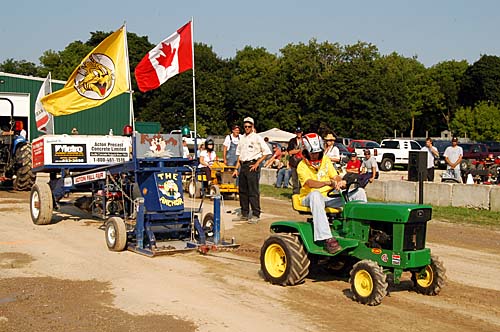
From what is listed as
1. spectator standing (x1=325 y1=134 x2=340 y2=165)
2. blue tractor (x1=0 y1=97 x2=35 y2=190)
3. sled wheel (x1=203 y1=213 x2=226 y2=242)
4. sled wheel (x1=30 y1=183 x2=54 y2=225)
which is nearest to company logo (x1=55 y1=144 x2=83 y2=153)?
sled wheel (x1=30 y1=183 x2=54 y2=225)

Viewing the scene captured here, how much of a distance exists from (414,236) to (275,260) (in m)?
1.86

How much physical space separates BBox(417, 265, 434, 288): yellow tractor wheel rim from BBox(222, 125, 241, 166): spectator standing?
32.0 feet

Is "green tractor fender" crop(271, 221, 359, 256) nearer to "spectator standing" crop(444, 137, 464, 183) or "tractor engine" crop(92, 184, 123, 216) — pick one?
"tractor engine" crop(92, 184, 123, 216)

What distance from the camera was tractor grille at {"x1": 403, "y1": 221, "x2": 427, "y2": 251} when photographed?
7.14 metres

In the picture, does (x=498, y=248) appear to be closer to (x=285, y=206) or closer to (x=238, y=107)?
(x=285, y=206)

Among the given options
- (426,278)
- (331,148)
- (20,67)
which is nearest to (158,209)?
(426,278)

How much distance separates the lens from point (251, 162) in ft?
43.9

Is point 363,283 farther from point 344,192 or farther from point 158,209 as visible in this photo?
point 158,209

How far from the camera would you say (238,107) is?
74.9 meters

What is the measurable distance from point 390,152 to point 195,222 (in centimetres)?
2976

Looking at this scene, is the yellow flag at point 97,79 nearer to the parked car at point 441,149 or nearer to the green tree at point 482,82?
the parked car at point 441,149

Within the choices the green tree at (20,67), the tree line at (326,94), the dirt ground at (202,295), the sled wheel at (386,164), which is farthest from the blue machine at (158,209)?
the green tree at (20,67)

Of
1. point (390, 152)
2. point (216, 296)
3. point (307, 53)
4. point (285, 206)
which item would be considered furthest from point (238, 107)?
point (216, 296)

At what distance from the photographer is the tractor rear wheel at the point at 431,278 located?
7434 mm
